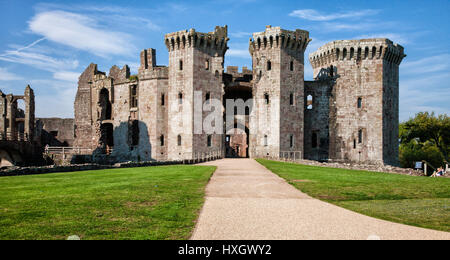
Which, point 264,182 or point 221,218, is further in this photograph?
point 264,182

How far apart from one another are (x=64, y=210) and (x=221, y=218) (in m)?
3.74

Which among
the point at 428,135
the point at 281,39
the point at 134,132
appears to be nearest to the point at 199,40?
the point at 281,39

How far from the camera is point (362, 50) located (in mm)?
40281

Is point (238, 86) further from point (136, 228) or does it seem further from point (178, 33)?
point (136, 228)

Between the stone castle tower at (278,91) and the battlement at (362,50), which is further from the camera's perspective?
the battlement at (362,50)

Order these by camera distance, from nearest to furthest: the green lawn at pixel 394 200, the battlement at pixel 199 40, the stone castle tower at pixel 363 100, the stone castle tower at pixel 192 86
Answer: the green lawn at pixel 394 200 < the stone castle tower at pixel 192 86 < the battlement at pixel 199 40 < the stone castle tower at pixel 363 100

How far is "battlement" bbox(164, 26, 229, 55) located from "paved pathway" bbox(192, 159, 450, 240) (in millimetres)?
29773

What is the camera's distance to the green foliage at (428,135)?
51.3 metres

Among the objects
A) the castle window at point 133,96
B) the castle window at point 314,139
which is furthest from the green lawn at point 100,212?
the castle window at point 314,139

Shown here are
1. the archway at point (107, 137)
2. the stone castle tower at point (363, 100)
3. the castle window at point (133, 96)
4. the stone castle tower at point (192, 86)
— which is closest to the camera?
the stone castle tower at point (192, 86)

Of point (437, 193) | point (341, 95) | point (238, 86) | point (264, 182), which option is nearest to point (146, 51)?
point (238, 86)

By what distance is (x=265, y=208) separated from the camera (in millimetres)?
9430

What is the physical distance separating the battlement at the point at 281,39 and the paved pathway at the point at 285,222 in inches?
1173

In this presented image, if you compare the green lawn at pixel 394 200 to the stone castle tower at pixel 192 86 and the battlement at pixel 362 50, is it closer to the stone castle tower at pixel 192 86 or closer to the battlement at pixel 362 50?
the stone castle tower at pixel 192 86
